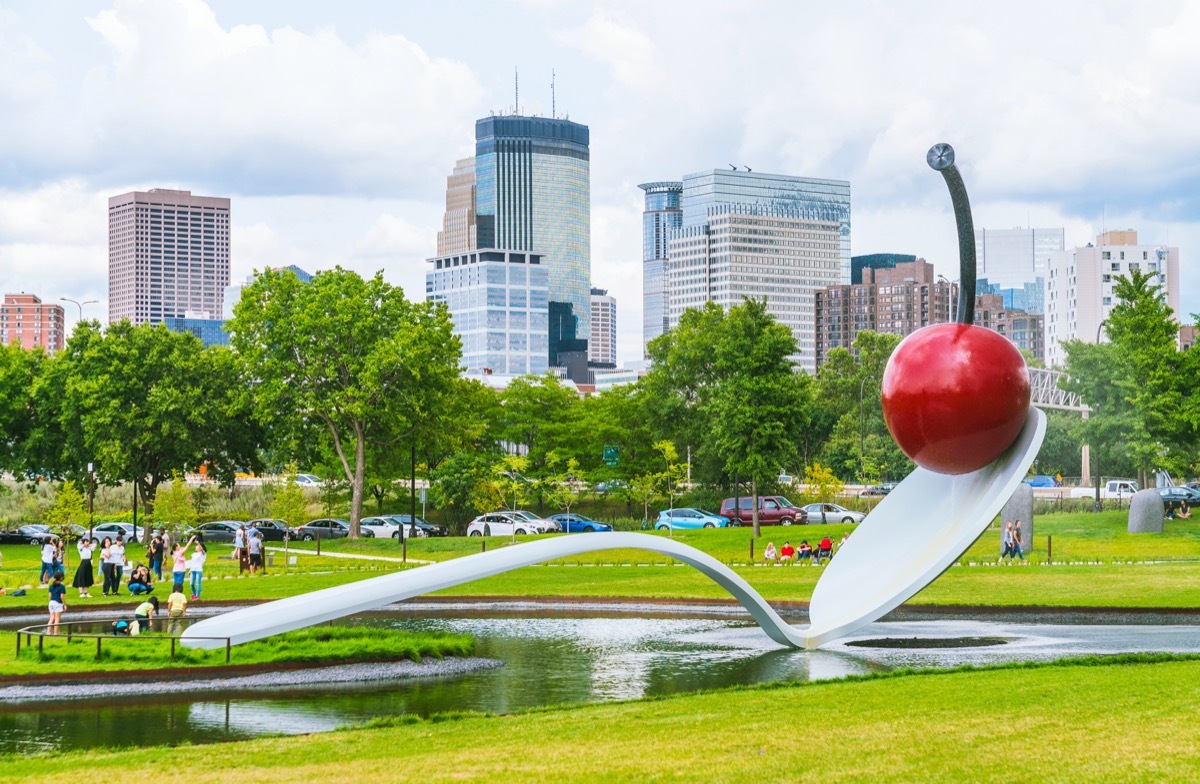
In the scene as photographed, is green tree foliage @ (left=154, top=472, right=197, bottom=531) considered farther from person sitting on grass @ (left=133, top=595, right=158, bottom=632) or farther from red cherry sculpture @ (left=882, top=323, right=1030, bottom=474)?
red cherry sculpture @ (left=882, top=323, right=1030, bottom=474)

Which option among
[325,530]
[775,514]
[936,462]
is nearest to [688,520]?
[775,514]

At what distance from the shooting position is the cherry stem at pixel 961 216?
65.8 feet

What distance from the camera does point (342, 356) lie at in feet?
163

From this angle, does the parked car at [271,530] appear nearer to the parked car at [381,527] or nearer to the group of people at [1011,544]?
the parked car at [381,527]

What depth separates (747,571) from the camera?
1400 inches

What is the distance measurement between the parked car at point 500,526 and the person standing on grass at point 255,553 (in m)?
17.4

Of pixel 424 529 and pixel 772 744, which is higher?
pixel 772 744

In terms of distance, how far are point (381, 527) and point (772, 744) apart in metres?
44.8

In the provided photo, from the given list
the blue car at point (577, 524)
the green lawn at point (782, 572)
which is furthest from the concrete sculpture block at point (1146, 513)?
the blue car at point (577, 524)

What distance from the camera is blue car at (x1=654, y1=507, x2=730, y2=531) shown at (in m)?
54.7

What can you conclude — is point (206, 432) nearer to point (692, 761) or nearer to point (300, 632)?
point (300, 632)

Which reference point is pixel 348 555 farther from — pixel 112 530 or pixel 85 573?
pixel 112 530

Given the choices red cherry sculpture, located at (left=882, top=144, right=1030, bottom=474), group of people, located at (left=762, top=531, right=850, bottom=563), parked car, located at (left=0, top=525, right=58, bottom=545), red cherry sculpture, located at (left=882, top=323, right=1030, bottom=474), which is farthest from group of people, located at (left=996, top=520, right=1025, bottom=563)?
parked car, located at (left=0, top=525, right=58, bottom=545)

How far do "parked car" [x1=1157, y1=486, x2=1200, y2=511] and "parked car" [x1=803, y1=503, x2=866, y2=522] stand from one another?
11.7m
